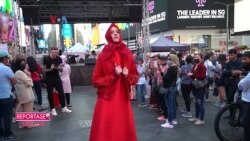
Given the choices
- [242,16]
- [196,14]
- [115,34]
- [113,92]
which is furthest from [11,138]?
[196,14]

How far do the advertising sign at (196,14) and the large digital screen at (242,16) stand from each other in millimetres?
8753

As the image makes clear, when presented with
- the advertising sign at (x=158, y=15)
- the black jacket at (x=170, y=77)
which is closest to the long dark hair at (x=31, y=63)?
the black jacket at (x=170, y=77)

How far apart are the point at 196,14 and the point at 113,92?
181ft

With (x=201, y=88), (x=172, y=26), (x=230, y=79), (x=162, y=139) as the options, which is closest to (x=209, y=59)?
(x=230, y=79)

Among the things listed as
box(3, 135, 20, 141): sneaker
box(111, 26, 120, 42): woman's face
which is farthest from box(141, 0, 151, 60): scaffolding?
box(111, 26, 120, 42): woman's face

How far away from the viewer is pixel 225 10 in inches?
2336

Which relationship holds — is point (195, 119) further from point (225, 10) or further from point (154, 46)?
point (225, 10)

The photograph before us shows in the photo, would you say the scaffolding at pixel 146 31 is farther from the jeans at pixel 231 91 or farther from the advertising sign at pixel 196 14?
the advertising sign at pixel 196 14

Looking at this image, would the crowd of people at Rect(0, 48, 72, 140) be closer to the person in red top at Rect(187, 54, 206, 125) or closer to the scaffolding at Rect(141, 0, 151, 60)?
the person in red top at Rect(187, 54, 206, 125)

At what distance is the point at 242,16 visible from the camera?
157ft

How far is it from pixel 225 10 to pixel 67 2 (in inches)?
1758

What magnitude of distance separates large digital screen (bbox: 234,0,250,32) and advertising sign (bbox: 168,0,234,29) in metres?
8.75

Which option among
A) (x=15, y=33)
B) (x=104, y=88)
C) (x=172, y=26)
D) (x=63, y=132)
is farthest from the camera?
(x=172, y=26)

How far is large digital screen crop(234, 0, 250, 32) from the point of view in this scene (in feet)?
152
